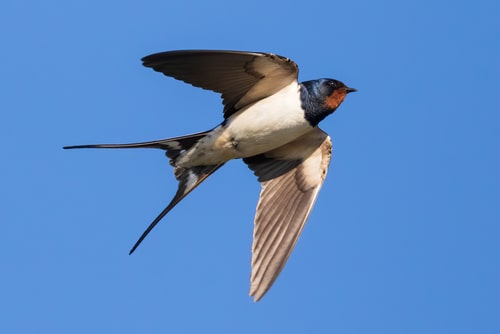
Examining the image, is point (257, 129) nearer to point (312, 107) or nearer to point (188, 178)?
point (312, 107)

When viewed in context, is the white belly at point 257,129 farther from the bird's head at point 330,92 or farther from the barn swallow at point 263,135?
the bird's head at point 330,92

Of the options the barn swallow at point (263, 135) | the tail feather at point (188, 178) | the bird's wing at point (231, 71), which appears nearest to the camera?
the bird's wing at point (231, 71)

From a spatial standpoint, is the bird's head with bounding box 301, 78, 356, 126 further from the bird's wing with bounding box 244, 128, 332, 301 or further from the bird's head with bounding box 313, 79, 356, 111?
the bird's wing with bounding box 244, 128, 332, 301

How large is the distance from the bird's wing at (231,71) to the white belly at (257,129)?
0.06 m

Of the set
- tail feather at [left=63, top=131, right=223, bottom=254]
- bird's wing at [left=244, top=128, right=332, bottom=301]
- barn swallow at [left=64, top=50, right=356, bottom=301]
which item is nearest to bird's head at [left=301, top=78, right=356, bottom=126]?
barn swallow at [left=64, top=50, right=356, bottom=301]

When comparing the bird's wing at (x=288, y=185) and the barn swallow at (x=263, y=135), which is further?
the bird's wing at (x=288, y=185)

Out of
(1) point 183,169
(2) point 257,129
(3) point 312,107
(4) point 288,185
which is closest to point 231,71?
(2) point 257,129

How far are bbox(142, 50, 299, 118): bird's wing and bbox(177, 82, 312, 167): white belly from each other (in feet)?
0.19

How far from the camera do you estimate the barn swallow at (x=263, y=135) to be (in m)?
4.75

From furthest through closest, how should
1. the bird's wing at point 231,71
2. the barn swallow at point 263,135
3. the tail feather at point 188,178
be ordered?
the tail feather at point 188,178
the barn swallow at point 263,135
the bird's wing at point 231,71

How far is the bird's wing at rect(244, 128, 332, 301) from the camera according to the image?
197 inches

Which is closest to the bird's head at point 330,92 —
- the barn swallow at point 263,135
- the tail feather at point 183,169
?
the barn swallow at point 263,135

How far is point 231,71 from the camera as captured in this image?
189 inches

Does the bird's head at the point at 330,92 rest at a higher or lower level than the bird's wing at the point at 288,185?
higher
